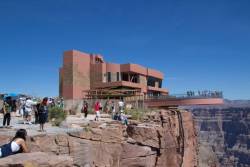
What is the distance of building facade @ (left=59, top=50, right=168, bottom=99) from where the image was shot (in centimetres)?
4556

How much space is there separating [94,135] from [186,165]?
13.7 m

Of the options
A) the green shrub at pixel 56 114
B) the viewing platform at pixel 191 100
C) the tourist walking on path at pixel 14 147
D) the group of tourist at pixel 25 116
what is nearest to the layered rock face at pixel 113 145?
the group of tourist at pixel 25 116

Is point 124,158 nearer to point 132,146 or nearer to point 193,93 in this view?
point 132,146

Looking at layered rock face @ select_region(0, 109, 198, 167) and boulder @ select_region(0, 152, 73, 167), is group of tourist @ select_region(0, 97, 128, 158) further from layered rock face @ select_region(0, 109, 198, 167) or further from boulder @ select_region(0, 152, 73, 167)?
layered rock face @ select_region(0, 109, 198, 167)

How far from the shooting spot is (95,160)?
1644cm

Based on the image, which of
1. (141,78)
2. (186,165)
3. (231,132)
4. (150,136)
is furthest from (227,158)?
(150,136)

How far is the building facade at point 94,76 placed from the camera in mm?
45562

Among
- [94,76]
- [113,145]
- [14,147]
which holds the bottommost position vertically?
[113,145]

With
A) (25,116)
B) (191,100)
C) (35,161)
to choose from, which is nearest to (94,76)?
(191,100)

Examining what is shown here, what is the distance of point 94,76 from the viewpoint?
48.1 meters

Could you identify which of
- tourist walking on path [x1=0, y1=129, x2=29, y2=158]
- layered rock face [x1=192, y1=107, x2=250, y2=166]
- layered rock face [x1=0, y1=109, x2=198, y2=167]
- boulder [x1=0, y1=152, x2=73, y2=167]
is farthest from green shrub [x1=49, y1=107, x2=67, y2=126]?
layered rock face [x1=192, y1=107, x2=250, y2=166]

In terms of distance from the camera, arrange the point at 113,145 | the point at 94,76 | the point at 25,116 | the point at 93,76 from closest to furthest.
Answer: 1. the point at 113,145
2. the point at 25,116
3. the point at 94,76
4. the point at 93,76

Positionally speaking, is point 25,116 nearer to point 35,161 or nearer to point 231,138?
point 35,161

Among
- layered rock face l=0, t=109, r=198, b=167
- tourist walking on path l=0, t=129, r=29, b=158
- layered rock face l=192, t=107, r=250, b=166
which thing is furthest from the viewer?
layered rock face l=192, t=107, r=250, b=166
